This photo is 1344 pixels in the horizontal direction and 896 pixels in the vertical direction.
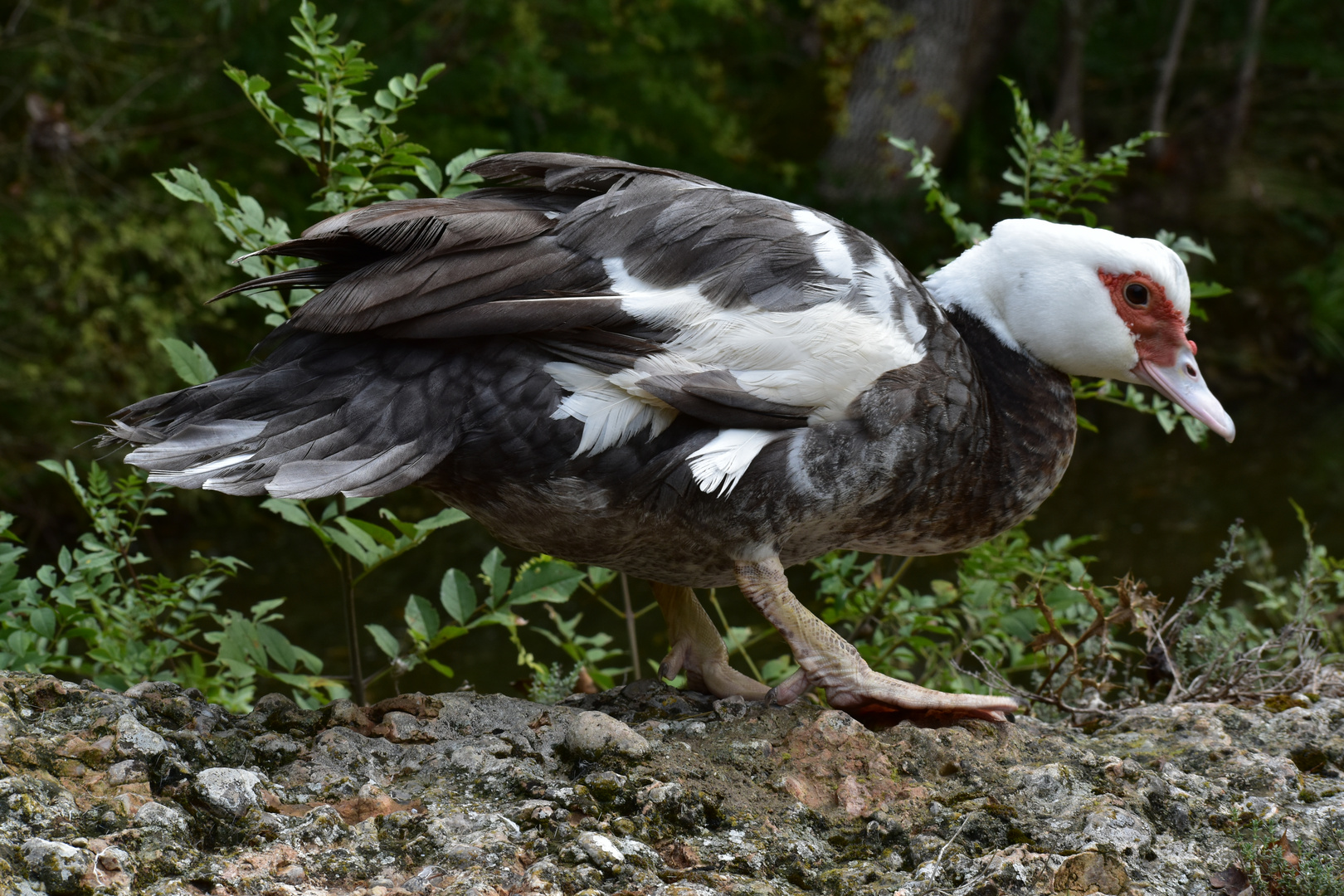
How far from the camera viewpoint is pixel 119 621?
9.34ft

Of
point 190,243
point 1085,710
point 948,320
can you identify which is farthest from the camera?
point 190,243

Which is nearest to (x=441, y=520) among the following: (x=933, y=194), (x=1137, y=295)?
(x=933, y=194)

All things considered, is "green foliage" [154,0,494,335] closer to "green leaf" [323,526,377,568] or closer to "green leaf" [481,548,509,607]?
"green leaf" [323,526,377,568]

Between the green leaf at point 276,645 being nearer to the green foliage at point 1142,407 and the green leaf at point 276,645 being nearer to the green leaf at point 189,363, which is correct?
the green leaf at point 189,363

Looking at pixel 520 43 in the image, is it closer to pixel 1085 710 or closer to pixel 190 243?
pixel 190 243

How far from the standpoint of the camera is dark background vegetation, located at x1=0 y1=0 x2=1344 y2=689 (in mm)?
6262

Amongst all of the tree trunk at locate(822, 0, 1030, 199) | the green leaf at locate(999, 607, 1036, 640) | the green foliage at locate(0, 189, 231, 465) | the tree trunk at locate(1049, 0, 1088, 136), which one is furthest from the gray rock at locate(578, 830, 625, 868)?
the tree trunk at locate(1049, 0, 1088, 136)

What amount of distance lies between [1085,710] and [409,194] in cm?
203

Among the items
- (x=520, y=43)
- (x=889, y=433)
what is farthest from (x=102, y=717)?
(x=520, y=43)

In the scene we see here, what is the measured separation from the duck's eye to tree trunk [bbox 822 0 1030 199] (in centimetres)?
665

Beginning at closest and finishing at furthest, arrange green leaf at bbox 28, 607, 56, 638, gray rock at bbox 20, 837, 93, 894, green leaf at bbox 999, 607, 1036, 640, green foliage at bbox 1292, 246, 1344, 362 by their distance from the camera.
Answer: gray rock at bbox 20, 837, 93, 894
green leaf at bbox 28, 607, 56, 638
green leaf at bbox 999, 607, 1036, 640
green foliage at bbox 1292, 246, 1344, 362

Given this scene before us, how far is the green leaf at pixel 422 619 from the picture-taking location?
2689 millimetres

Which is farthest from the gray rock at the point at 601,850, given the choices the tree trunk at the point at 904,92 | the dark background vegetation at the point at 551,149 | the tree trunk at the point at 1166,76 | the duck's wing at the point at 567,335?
the tree trunk at the point at 1166,76

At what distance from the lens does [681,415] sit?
2170 mm
